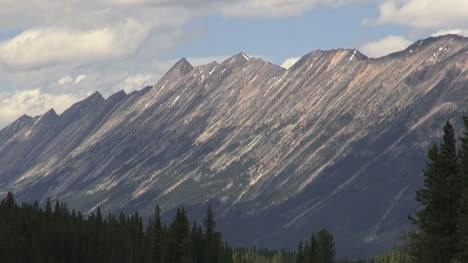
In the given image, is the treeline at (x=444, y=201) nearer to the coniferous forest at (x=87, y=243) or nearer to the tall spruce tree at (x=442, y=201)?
the tall spruce tree at (x=442, y=201)

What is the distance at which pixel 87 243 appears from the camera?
175750 mm

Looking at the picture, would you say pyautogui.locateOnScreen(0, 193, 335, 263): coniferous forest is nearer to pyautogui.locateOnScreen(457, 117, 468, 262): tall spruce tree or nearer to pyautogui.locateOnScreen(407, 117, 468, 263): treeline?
pyautogui.locateOnScreen(407, 117, 468, 263): treeline

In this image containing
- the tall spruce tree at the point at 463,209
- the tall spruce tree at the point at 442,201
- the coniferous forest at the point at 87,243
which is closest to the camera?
the tall spruce tree at the point at 463,209

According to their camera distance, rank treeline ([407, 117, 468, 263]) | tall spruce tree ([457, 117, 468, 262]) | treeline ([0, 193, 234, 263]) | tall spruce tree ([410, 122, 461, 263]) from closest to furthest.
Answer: tall spruce tree ([457, 117, 468, 262]), treeline ([407, 117, 468, 263]), tall spruce tree ([410, 122, 461, 263]), treeline ([0, 193, 234, 263])

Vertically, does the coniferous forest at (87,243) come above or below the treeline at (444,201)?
above

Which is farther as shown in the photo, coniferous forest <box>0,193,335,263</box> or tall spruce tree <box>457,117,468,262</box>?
coniferous forest <box>0,193,335,263</box>

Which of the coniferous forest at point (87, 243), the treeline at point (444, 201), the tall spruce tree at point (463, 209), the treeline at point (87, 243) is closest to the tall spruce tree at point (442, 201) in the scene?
the treeline at point (444, 201)

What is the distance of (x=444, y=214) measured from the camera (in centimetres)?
6475

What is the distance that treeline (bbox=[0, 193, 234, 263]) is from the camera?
532 feet

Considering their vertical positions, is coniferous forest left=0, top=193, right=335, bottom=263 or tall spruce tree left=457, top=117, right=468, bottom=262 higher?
coniferous forest left=0, top=193, right=335, bottom=263

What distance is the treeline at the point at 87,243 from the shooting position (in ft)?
532

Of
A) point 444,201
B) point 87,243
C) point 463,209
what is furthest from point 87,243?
point 463,209

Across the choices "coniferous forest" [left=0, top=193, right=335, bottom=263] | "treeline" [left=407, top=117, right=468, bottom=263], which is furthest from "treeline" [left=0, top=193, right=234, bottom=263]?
"treeline" [left=407, top=117, right=468, bottom=263]

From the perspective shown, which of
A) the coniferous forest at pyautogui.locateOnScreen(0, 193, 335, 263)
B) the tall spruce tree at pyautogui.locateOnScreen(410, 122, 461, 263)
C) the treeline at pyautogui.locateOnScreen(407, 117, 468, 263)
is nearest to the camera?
the treeline at pyautogui.locateOnScreen(407, 117, 468, 263)
